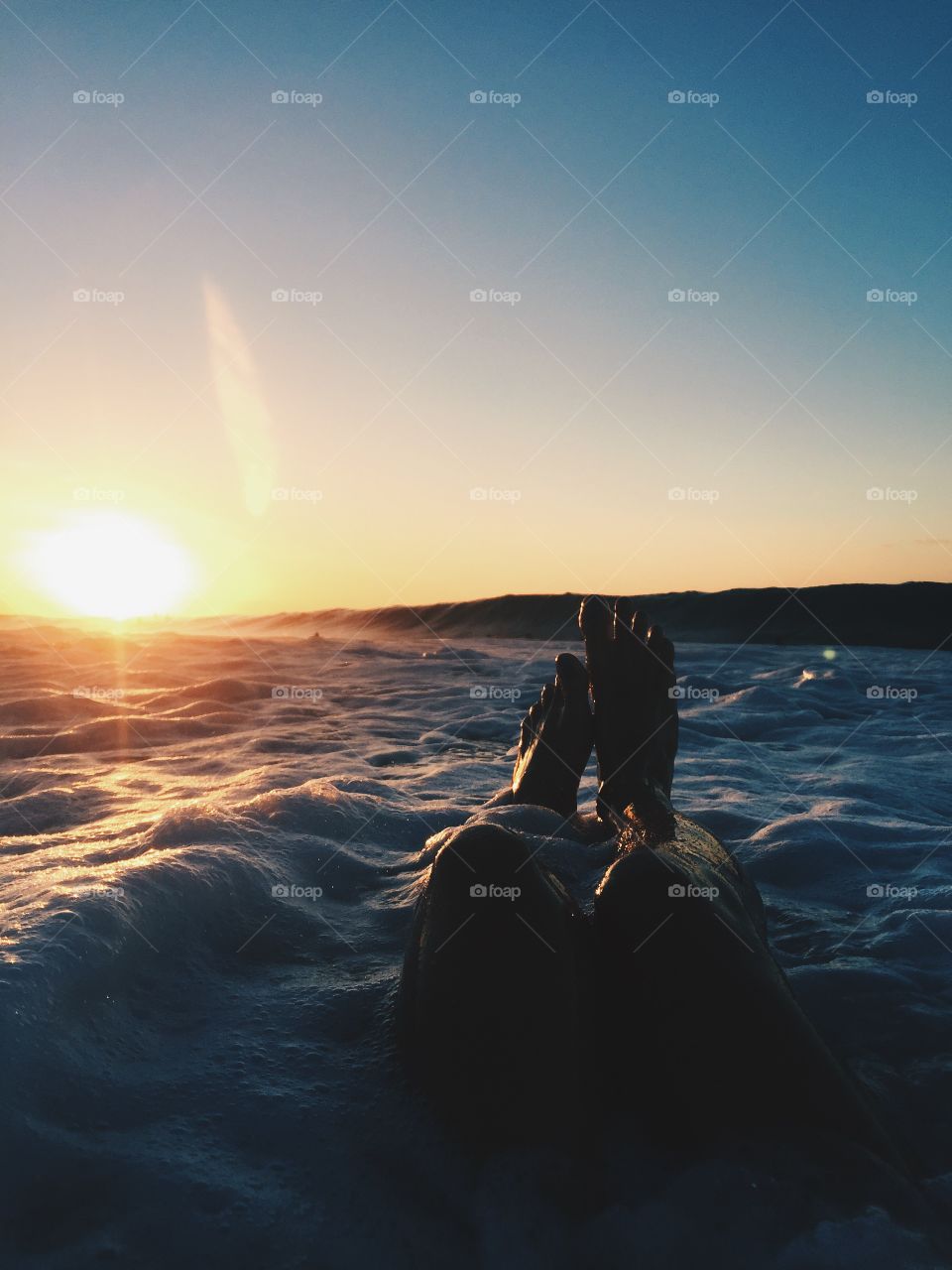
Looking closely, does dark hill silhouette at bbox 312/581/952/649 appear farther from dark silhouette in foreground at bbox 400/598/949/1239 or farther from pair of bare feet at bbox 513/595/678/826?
dark silhouette in foreground at bbox 400/598/949/1239

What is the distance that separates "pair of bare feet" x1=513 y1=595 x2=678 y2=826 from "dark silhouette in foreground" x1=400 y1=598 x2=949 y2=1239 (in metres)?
1.38

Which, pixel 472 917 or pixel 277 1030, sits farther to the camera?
pixel 277 1030

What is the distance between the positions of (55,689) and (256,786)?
408 cm

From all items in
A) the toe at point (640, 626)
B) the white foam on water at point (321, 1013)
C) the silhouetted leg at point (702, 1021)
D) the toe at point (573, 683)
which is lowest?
the white foam on water at point (321, 1013)

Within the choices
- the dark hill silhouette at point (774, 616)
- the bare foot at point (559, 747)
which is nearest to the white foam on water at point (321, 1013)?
the bare foot at point (559, 747)

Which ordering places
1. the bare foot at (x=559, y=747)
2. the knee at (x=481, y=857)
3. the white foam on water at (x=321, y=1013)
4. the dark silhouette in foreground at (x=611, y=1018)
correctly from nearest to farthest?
the white foam on water at (x=321, y=1013) < the dark silhouette in foreground at (x=611, y=1018) < the knee at (x=481, y=857) < the bare foot at (x=559, y=747)

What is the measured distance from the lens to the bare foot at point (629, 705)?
9.50 ft

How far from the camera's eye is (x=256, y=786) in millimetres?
3531

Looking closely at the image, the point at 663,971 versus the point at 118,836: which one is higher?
the point at 663,971

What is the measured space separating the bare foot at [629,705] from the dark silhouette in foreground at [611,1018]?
1.29 m

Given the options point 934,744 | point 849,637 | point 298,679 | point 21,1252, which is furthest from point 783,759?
point 849,637

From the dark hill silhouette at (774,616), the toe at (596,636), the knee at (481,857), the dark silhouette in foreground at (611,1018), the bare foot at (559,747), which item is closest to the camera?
the dark silhouette in foreground at (611,1018)

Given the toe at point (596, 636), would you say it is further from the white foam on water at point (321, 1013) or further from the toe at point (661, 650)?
the white foam on water at point (321, 1013)

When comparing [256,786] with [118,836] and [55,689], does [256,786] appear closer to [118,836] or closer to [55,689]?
[118,836]
